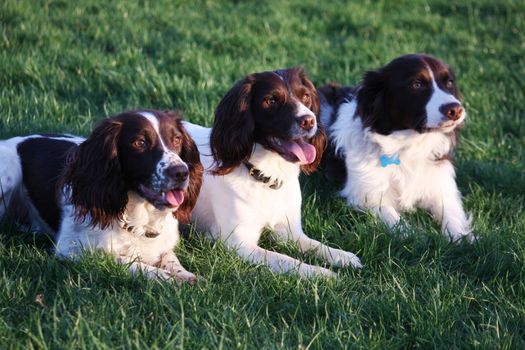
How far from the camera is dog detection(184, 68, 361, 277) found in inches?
159

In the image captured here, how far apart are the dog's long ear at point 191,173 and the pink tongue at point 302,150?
1.76 feet

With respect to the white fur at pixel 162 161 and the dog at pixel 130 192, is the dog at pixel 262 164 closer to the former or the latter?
the dog at pixel 130 192

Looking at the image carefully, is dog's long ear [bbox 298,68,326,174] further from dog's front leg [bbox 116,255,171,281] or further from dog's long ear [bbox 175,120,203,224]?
dog's front leg [bbox 116,255,171,281]

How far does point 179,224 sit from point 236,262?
0.70 meters

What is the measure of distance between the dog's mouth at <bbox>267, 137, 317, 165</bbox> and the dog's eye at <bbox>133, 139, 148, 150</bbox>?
2.64 feet

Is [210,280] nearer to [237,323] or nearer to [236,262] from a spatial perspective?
[236,262]

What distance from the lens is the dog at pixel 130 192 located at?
365cm

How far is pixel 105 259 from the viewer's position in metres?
3.62

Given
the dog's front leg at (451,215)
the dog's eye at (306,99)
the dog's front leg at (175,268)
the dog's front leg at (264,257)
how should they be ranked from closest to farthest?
the dog's front leg at (175,268), the dog's front leg at (264,257), the dog's eye at (306,99), the dog's front leg at (451,215)

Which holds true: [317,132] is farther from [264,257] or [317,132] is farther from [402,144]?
[402,144]

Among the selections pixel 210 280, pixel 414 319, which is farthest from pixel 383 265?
pixel 210 280

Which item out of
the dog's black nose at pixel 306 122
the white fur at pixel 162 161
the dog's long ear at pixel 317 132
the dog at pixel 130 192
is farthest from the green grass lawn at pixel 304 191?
the dog's black nose at pixel 306 122

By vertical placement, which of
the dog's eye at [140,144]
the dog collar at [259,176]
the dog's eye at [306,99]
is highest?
the dog's eye at [306,99]

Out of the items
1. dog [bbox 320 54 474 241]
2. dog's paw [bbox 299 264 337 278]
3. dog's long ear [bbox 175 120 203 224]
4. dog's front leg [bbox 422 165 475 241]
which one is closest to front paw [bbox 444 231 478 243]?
dog's front leg [bbox 422 165 475 241]
